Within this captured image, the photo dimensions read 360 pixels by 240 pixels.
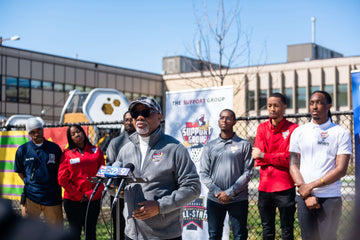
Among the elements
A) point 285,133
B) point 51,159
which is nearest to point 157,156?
point 285,133

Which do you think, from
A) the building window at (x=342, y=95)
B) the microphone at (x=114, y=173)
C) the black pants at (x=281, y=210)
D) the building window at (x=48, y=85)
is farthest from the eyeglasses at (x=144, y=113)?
the building window at (x=48, y=85)

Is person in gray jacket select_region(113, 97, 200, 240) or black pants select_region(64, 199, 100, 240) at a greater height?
person in gray jacket select_region(113, 97, 200, 240)

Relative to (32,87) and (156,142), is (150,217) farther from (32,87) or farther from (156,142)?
(32,87)

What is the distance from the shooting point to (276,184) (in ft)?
18.9

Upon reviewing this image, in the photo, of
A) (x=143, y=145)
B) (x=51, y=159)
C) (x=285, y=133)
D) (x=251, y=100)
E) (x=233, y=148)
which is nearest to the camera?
(x=143, y=145)

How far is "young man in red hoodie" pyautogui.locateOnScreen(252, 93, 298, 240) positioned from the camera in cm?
573

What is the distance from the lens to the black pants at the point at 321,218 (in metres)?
4.86

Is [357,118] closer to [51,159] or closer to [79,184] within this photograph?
[79,184]

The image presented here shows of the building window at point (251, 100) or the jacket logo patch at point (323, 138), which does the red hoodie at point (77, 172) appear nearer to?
the jacket logo patch at point (323, 138)

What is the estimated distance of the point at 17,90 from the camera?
43.3 metres

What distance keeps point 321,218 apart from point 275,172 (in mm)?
1005

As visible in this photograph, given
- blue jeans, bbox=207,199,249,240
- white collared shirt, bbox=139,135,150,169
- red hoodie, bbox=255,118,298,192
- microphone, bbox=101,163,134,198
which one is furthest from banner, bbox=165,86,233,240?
microphone, bbox=101,163,134,198

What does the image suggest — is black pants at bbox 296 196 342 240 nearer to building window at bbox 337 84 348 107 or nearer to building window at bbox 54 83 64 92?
building window at bbox 337 84 348 107

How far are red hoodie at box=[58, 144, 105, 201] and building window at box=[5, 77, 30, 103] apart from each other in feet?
128
